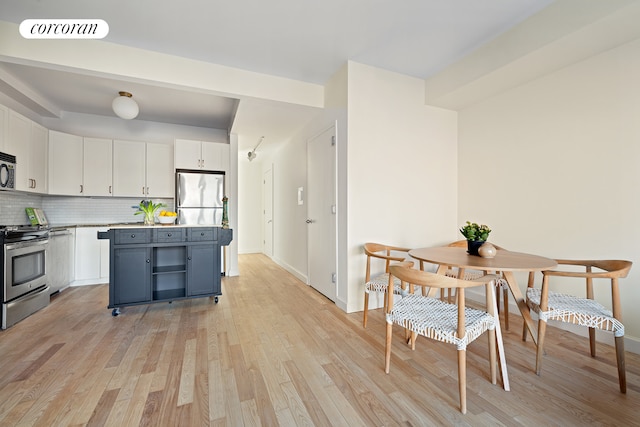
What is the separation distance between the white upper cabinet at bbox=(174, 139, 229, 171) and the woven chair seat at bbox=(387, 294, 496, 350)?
3963 millimetres

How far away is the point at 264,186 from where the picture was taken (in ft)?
24.1

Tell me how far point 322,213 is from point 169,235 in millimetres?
1875

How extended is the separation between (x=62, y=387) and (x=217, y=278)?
1.66m

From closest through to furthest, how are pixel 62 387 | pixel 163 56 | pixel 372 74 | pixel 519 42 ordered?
1. pixel 62 387
2. pixel 519 42
3. pixel 163 56
4. pixel 372 74

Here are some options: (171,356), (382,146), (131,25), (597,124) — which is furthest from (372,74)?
(171,356)

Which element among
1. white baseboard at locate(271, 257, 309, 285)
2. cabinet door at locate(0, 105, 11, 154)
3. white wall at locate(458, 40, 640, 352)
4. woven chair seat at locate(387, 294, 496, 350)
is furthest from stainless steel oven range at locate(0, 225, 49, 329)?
white wall at locate(458, 40, 640, 352)

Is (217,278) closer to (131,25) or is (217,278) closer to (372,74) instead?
(131,25)

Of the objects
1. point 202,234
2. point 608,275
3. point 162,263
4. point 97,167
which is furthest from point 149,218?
point 608,275

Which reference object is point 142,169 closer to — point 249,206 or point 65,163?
point 65,163

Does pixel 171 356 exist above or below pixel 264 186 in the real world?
below

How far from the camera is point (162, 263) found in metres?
A: 3.38

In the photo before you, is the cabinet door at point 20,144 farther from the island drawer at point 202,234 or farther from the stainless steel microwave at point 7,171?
the island drawer at point 202,234

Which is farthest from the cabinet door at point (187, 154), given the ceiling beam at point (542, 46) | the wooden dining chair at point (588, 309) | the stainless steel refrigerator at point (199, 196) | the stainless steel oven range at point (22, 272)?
the wooden dining chair at point (588, 309)

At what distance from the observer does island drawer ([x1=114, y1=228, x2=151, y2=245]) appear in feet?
9.63
